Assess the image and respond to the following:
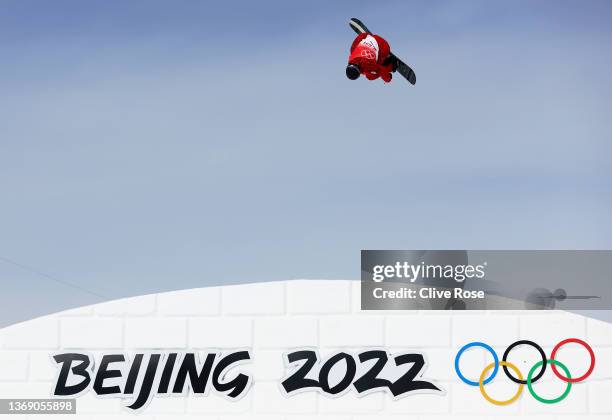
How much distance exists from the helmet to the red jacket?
0.04m

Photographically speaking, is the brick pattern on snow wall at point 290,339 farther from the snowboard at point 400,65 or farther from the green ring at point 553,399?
the snowboard at point 400,65

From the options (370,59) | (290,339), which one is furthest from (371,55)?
(290,339)

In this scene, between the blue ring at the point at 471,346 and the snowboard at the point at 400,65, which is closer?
the blue ring at the point at 471,346

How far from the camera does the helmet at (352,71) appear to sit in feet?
22.1

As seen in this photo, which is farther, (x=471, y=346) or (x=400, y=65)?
(x=400, y=65)

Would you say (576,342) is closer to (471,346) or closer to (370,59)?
(471,346)

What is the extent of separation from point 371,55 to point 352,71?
21 cm

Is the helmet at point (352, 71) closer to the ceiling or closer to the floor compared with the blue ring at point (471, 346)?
closer to the ceiling

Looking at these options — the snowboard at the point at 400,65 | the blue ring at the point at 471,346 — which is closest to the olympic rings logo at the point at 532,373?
the blue ring at the point at 471,346

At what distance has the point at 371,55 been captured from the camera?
678cm

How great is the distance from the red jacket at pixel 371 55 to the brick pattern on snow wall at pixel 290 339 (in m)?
1.79

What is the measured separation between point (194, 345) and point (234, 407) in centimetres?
55

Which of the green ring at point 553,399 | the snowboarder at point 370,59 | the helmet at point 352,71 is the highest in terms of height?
the snowboarder at point 370,59

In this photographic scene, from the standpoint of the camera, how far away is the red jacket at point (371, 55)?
6.77 m
